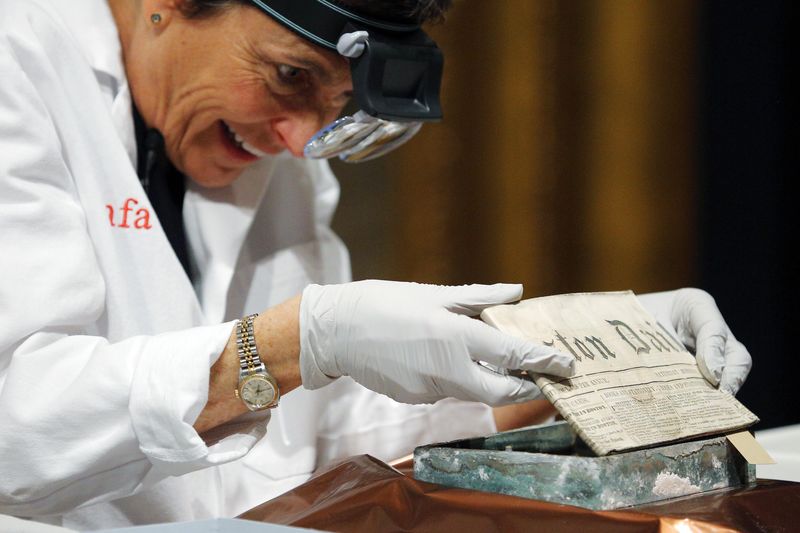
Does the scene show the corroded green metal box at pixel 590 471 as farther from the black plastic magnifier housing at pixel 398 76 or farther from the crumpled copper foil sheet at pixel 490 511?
the black plastic magnifier housing at pixel 398 76

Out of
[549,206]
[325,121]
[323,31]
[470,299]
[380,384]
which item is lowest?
[549,206]

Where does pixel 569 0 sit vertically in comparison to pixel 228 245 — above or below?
above

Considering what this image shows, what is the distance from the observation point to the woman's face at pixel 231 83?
134 cm

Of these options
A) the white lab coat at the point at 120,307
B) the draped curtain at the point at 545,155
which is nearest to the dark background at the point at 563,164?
the draped curtain at the point at 545,155

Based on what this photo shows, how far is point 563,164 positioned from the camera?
279 centimetres

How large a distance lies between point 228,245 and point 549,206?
1421mm

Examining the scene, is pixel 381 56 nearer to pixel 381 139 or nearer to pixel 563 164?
pixel 381 139

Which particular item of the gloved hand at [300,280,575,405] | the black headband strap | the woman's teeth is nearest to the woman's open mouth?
the woman's teeth

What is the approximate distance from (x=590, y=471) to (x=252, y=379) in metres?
0.40

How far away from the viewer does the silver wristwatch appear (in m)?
1.09

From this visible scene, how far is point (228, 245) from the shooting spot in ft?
5.14

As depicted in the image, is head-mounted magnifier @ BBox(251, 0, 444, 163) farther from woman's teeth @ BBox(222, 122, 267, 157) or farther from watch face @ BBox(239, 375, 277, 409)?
watch face @ BBox(239, 375, 277, 409)

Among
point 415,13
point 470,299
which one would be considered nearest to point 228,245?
point 415,13

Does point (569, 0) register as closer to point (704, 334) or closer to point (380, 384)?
point (704, 334)
